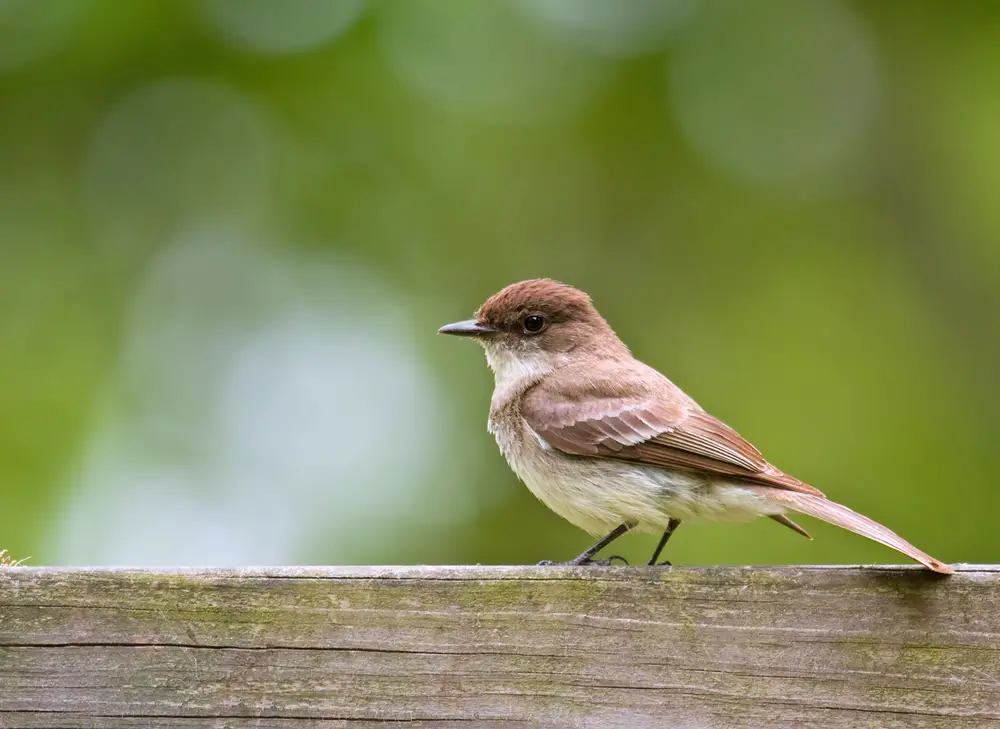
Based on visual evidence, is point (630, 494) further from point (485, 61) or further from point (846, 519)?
point (485, 61)

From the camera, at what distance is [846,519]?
11.7 ft

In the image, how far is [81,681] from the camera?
2.94 m

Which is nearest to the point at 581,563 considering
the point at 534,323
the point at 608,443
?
the point at 608,443

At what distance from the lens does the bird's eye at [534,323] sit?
225 inches

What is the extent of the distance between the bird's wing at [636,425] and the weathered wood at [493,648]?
1124 mm

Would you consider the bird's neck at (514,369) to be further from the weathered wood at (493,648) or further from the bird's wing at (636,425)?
the weathered wood at (493,648)

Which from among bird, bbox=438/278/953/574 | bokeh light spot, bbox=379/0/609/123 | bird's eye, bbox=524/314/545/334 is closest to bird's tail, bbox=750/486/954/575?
bird, bbox=438/278/953/574

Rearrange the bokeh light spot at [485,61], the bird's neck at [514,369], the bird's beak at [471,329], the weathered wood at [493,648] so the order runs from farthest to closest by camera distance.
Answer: the bokeh light spot at [485,61] → the bird's beak at [471,329] → the bird's neck at [514,369] → the weathered wood at [493,648]

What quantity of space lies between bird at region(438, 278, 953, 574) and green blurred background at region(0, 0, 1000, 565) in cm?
186

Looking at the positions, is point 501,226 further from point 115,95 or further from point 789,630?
point 789,630

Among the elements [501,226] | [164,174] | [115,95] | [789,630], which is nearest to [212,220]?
[164,174]

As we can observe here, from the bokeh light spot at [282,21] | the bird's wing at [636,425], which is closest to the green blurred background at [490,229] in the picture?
the bokeh light spot at [282,21]

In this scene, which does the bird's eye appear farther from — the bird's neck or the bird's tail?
the bird's tail

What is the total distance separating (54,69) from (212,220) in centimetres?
137
